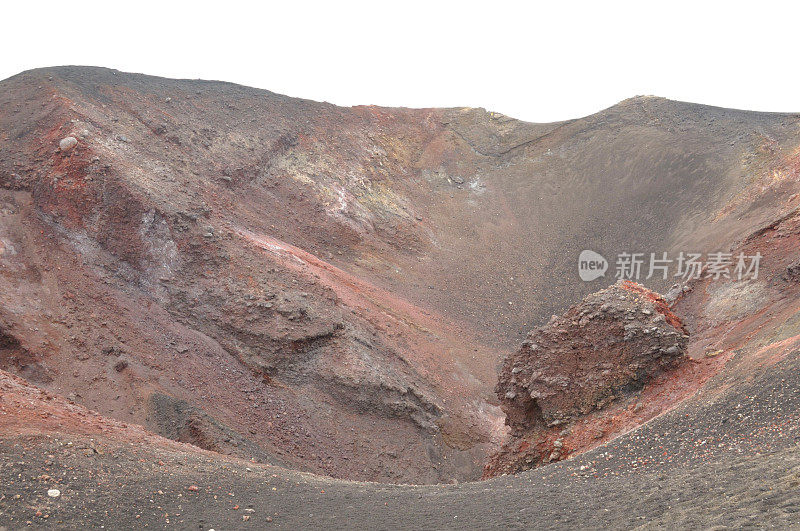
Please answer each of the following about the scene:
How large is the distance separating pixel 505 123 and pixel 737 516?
33.1 meters

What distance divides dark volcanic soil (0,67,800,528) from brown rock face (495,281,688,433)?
15 cm

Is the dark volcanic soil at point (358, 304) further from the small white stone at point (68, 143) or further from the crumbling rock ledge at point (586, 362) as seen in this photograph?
the small white stone at point (68, 143)

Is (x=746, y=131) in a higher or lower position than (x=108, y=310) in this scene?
higher

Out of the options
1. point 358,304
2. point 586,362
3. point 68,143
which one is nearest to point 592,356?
point 586,362

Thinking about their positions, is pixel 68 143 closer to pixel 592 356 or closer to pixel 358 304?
pixel 358 304

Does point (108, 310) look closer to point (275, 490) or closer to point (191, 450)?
point (191, 450)

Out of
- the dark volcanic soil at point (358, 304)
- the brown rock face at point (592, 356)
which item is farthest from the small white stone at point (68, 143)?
the brown rock face at point (592, 356)

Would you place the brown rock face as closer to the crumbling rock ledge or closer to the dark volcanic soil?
the crumbling rock ledge

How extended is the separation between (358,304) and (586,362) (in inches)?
355

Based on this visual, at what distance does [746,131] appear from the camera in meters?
30.5

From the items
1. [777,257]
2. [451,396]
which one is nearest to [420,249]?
[451,396]

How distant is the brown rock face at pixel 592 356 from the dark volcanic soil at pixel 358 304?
152 millimetres

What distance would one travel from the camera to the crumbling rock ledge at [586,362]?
13.4 m

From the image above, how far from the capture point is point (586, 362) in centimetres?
1402
